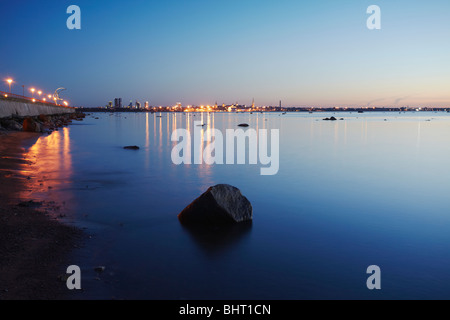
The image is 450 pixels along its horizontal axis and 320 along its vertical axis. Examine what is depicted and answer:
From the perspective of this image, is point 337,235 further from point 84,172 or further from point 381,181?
point 84,172

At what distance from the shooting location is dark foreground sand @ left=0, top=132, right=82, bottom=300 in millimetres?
5992

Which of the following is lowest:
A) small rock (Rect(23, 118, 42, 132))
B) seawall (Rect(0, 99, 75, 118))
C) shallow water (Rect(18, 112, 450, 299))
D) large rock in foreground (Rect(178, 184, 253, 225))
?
shallow water (Rect(18, 112, 450, 299))

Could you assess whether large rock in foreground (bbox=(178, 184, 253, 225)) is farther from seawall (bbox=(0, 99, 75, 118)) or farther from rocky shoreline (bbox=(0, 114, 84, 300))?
seawall (bbox=(0, 99, 75, 118))

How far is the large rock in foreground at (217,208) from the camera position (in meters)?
9.92

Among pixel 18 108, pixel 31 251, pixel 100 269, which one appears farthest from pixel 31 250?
pixel 18 108

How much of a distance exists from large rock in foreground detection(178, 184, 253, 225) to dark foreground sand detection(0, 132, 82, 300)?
10.4 feet

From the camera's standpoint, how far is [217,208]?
9.91 m

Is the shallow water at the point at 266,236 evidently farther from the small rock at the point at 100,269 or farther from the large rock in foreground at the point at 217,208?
the large rock in foreground at the point at 217,208

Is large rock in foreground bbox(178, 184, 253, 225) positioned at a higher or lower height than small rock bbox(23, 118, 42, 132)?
lower

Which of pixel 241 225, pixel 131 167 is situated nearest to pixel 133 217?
pixel 241 225

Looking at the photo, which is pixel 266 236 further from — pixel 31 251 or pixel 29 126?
pixel 29 126

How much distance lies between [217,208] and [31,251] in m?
4.73

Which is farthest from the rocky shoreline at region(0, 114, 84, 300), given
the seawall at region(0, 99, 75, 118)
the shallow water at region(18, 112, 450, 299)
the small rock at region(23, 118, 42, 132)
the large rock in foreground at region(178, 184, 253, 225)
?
the seawall at region(0, 99, 75, 118)

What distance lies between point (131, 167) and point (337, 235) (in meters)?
15.0
